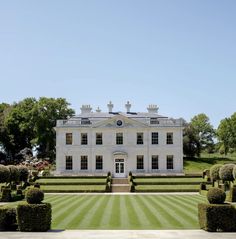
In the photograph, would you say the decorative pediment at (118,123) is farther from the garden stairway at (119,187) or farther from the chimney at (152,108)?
the garden stairway at (119,187)

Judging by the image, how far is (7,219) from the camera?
18172 millimetres

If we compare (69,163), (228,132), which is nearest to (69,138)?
(69,163)

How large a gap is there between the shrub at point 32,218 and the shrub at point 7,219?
1.95ft

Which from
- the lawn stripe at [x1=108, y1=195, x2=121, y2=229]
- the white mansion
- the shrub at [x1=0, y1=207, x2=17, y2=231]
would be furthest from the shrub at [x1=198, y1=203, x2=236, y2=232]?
the white mansion

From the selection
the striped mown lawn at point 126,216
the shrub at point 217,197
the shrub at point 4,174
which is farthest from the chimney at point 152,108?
the shrub at point 217,197

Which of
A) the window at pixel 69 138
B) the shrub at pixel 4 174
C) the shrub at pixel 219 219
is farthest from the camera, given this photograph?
the window at pixel 69 138

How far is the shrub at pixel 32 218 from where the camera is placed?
57.7 feet

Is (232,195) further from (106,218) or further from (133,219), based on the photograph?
(106,218)

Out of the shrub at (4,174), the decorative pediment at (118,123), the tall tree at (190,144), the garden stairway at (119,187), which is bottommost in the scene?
the garden stairway at (119,187)

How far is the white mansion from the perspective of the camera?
6138cm

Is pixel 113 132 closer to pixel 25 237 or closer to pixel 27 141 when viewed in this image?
pixel 27 141

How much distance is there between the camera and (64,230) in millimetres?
17906

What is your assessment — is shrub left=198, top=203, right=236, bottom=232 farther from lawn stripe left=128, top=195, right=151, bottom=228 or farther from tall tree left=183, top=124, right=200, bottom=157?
tall tree left=183, top=124, right=200, bottom=157

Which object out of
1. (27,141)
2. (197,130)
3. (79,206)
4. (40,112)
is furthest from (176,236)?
(197,130)
